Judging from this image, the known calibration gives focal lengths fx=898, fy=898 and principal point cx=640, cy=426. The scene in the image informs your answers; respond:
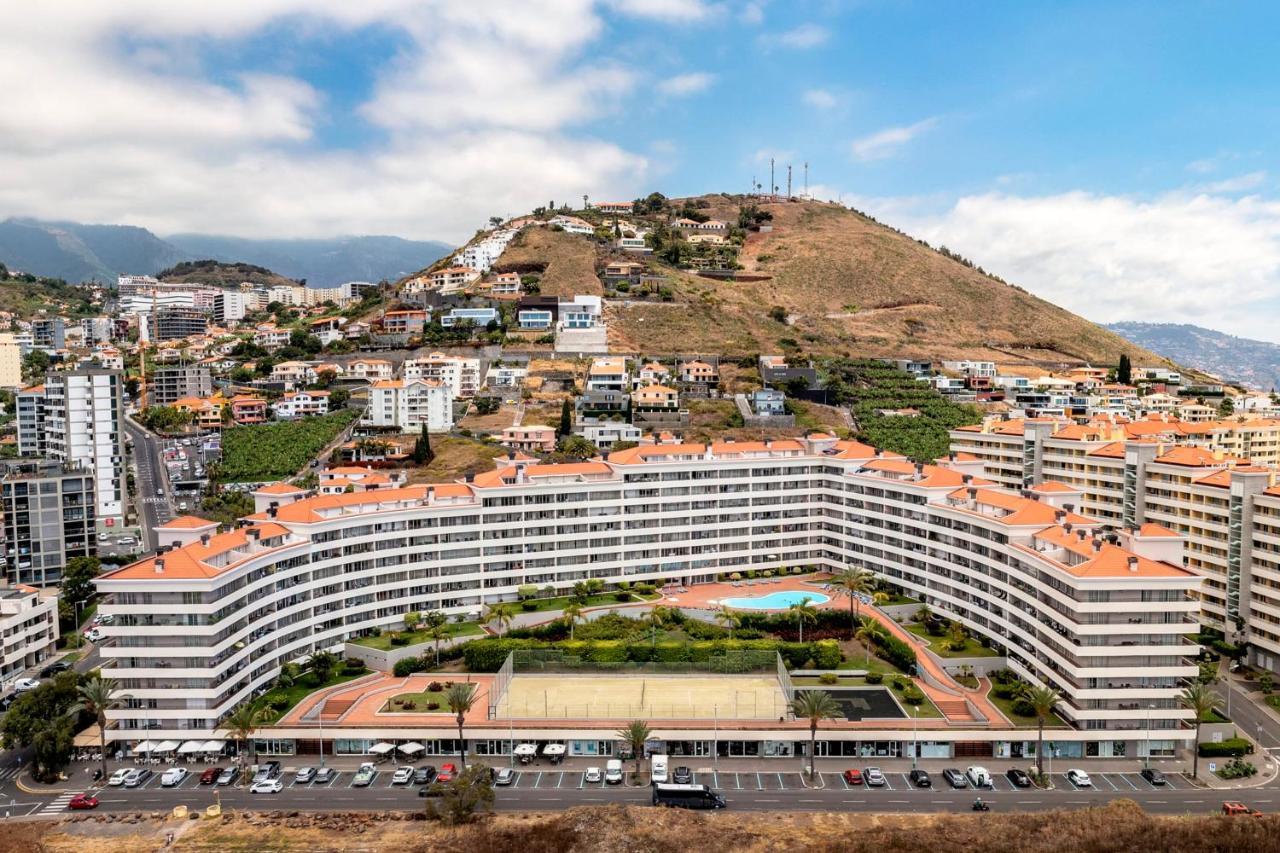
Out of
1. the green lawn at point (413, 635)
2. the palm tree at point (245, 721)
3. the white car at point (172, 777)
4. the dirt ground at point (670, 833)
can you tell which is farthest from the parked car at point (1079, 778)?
the white car at point (172, 777)

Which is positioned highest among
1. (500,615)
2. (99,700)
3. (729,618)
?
(500,615)

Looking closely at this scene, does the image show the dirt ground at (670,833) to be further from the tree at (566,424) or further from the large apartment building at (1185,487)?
the tree at (566,424)

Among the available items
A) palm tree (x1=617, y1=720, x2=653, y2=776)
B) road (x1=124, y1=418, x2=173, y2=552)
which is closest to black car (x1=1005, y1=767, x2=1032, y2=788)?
palm tree (x1=617, y1=720, x2=653, y2=776)

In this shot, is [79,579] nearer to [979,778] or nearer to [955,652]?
[955,652]

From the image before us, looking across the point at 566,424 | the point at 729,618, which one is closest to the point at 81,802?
the point at 729,618

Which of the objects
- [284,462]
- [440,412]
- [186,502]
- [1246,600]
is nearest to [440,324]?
[440,412]
